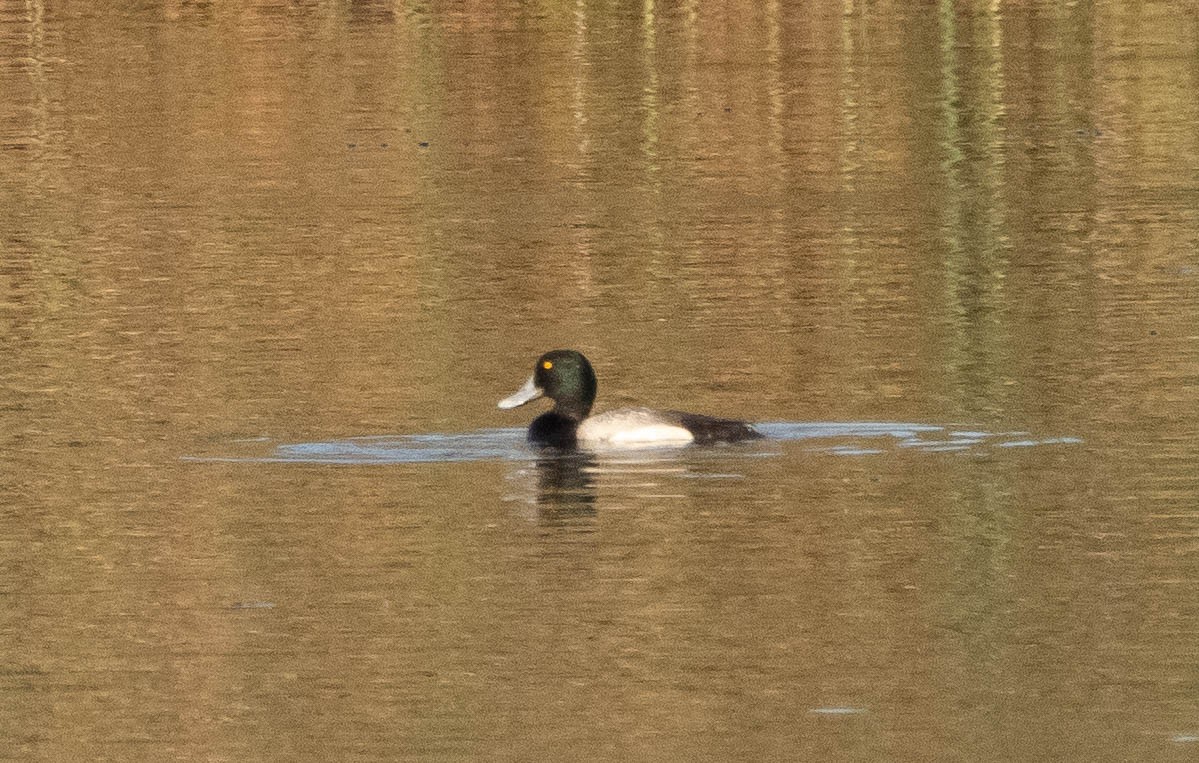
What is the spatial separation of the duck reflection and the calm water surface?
1.6 inches

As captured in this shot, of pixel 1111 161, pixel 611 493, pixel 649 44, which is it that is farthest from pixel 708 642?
pixel 649 44

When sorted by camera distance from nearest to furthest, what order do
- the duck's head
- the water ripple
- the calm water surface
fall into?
1. the calm water surface
2. the water ripple
3. the duck's head

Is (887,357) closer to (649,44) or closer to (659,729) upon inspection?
(659,729)

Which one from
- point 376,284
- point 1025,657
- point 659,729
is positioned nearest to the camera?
point 659,729

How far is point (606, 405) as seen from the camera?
45.7ft

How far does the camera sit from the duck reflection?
37.6ft

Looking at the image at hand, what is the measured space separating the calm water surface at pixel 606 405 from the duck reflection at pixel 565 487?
4 cm

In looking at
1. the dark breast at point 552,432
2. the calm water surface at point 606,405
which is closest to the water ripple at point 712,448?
the calm water surface at point 606,405

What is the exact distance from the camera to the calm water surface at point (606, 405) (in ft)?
28.2

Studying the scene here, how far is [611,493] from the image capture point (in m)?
11.9

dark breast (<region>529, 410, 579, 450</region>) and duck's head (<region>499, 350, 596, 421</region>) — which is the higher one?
duck's head (<region>499, 350, 596, 421</region>)

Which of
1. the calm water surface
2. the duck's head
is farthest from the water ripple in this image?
the duck's head

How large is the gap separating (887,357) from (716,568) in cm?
461

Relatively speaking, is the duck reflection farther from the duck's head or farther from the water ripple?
the duck's head
